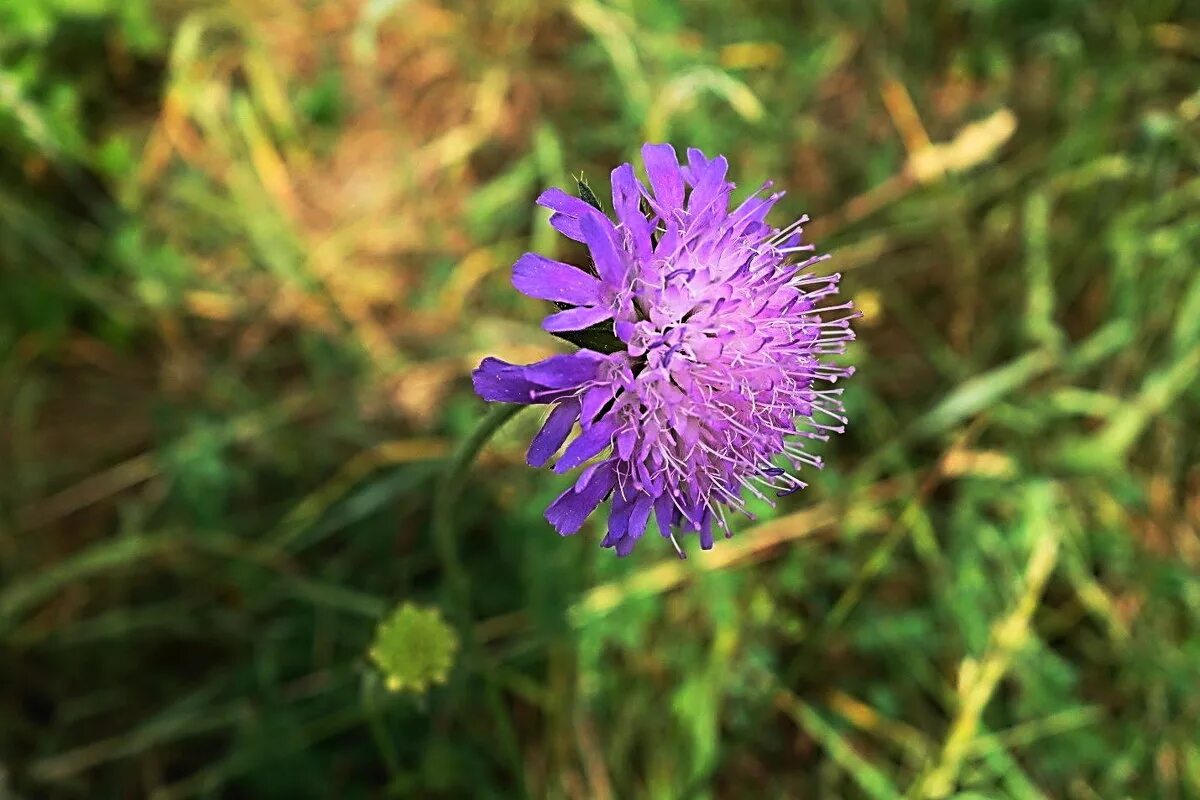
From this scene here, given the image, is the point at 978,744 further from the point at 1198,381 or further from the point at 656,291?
the point at 656,291

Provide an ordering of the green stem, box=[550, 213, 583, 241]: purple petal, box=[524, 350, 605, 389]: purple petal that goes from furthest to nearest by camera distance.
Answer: the green stem → box=[550, 213, 583, 241]: purple petal → box=[524, 350, 605, 389]: purple petal

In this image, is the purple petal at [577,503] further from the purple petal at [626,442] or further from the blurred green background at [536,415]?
the blurred green background at [536,415]

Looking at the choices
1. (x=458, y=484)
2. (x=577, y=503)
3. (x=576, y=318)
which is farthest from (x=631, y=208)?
(x=458, y=484)

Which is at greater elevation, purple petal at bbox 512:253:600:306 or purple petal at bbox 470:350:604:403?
purple petal at bbox 512:253:600:306

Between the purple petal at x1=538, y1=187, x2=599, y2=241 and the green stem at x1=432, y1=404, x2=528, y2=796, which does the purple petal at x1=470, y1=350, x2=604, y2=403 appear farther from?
the purple petal at x1=538, y1=187, x2=599, y2=241

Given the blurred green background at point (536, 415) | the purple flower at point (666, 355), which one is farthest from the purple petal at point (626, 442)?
the blurred green background at point (536, 415)

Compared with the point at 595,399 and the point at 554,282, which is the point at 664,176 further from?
the point at 595,399

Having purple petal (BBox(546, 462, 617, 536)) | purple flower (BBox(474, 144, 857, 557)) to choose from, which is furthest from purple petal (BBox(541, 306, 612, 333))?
purple petal (BBox(546, 462, 617, 536))

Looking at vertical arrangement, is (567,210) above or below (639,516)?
above
